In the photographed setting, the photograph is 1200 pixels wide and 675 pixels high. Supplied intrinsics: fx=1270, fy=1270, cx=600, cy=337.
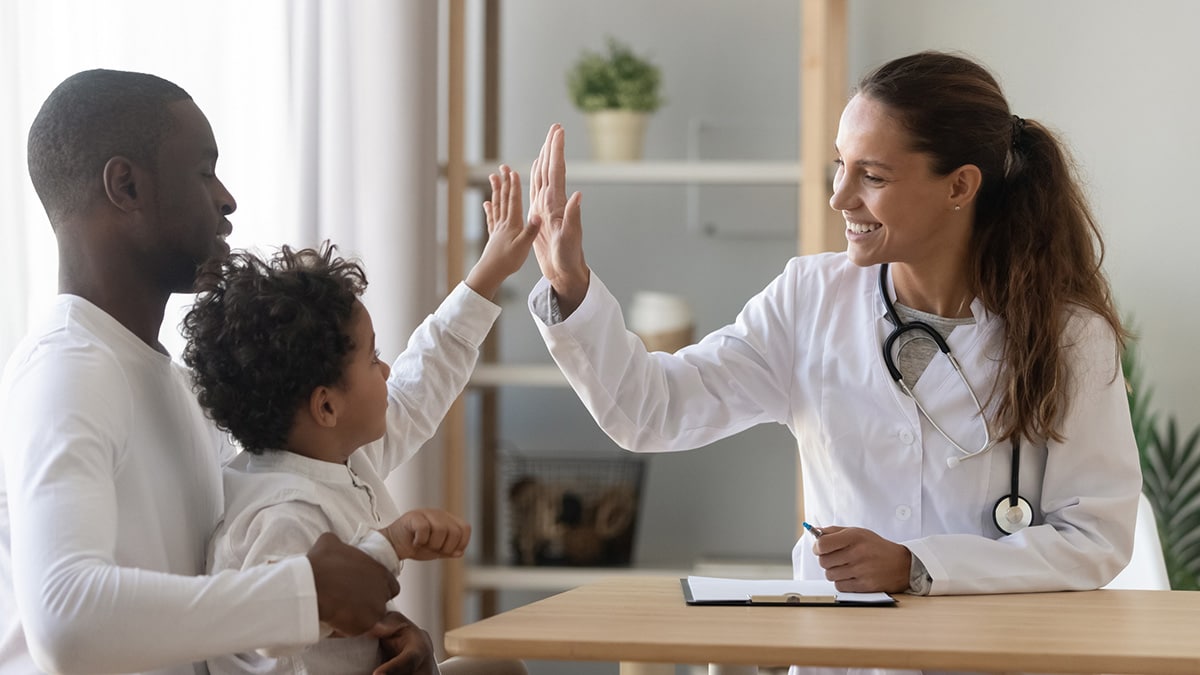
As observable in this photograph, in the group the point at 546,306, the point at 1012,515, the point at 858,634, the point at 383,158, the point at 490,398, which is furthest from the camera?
the point at 490,398

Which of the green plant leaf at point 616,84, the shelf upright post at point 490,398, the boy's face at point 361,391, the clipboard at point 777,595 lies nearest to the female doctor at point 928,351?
the clipboard at point 777,595

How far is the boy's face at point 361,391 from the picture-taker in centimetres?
129

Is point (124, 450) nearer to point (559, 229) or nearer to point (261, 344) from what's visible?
point (261, 344)

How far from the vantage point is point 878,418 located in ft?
5.38

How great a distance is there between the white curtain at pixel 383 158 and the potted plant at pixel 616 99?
0.39 m

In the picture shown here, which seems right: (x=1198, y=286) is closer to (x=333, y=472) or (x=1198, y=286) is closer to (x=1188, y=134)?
(x=1188, y=134)

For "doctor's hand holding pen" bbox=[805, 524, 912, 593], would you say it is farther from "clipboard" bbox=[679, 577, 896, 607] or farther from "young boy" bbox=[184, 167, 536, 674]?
"young boy" bbox=[184, 167, 536, 674]

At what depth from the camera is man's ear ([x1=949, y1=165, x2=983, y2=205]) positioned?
1.66 metres

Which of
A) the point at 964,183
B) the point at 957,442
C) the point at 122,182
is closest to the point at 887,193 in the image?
the point at 964,183

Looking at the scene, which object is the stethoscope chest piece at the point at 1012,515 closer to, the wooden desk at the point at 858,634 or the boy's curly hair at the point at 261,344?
the wooden desk at the point at 858,634

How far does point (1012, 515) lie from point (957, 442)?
0.36ft

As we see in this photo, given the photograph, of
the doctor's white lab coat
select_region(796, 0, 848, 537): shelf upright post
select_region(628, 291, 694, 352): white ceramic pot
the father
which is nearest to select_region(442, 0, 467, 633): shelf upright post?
select_region(628, 291, 694, 352): white ceramic pot

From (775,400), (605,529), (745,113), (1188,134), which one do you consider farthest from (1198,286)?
(775,400)

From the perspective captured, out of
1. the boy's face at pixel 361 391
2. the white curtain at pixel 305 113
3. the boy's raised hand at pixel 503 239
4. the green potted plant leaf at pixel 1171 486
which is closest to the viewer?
the boy's face at pixel 361 391
